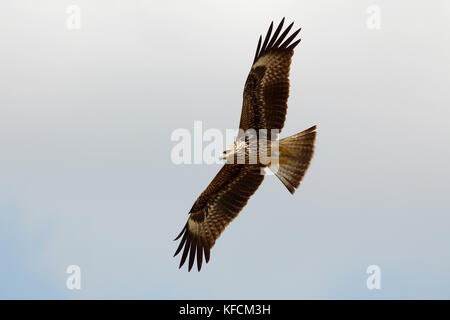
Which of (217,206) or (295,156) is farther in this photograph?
(217,206)

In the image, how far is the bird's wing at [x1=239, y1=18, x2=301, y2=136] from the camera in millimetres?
10516

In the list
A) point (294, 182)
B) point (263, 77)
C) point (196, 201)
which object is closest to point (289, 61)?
point (263, 77)

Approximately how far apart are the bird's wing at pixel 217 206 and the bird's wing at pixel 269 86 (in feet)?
3.11

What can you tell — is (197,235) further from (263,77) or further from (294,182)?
(263,77)

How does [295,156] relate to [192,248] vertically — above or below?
above

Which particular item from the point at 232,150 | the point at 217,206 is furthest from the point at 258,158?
the point at 217,206

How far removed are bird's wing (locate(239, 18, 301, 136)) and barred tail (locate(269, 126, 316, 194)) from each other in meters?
0.43

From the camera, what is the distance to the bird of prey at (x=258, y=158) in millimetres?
10578

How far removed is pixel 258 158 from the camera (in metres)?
11.0

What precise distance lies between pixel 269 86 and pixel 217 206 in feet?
7.52

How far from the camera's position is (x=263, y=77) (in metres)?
10.7

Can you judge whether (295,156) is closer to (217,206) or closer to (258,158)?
(258,158)
